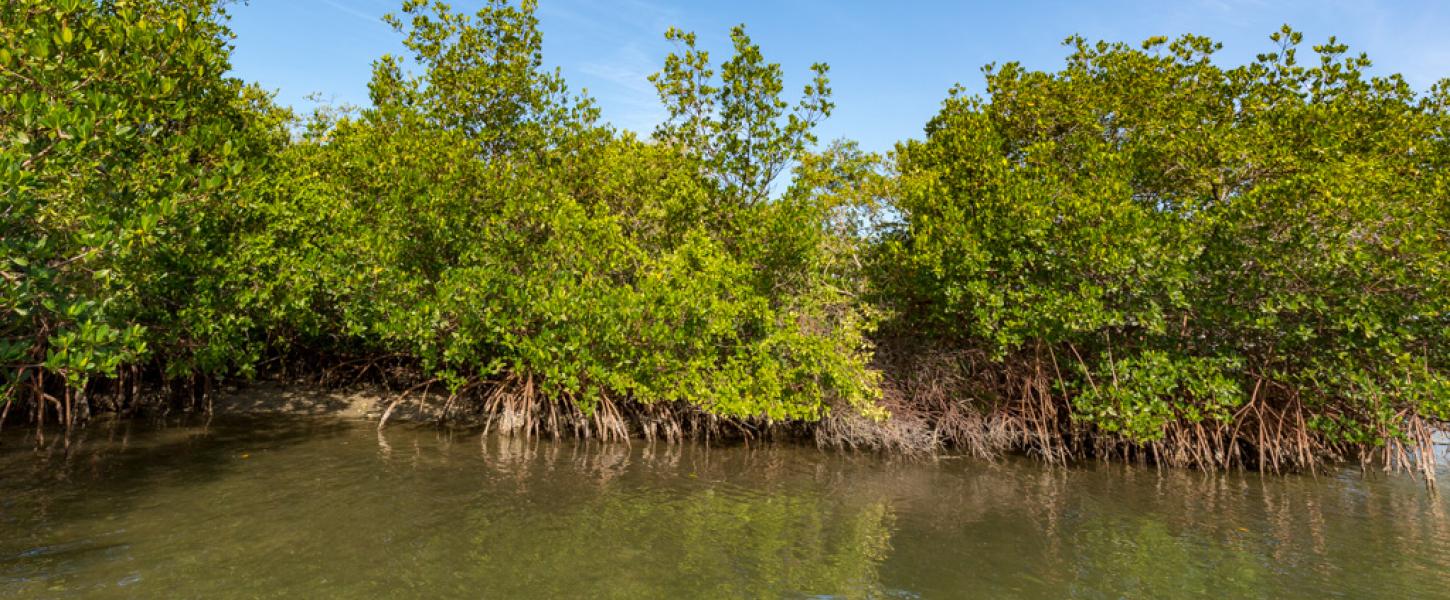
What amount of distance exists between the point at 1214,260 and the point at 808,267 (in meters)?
6.62

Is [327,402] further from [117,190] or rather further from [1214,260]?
[1214,260]

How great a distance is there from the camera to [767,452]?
45.0ft

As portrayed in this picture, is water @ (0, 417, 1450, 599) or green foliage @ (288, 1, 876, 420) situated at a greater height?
green foliage @ (288, 1, 876, 420)

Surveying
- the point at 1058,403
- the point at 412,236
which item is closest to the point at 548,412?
the point at 412,236

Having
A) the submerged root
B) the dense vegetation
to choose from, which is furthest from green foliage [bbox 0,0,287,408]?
the submerged root

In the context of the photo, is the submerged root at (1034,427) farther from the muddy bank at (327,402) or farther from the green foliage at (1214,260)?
the muddy bank at (327,402)

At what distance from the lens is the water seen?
6.82 metres

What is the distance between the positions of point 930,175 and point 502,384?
9081mm

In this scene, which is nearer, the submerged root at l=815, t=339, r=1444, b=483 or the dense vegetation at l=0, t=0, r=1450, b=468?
the dense vegetation at l=0, t=0, r=1450, b=468

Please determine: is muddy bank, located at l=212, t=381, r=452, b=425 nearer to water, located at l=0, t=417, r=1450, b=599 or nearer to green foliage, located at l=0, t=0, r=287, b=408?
water, located at l=0, t=417, r=1450, b=599

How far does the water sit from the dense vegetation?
3.91ft

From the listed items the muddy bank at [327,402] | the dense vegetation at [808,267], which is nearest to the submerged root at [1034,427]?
the dense vegetation at [808,267]

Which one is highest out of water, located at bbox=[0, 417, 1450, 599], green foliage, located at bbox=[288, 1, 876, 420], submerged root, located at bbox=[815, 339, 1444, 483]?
green foliage, located at bbox=[288, 1, 876, 420]

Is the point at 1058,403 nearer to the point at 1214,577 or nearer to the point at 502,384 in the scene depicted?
the point at 1214,577
